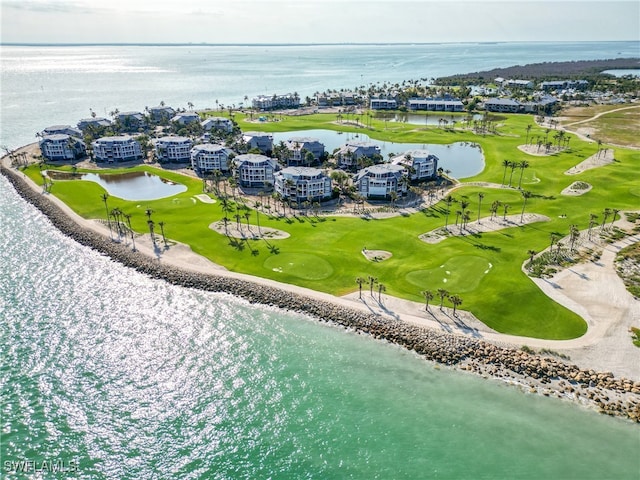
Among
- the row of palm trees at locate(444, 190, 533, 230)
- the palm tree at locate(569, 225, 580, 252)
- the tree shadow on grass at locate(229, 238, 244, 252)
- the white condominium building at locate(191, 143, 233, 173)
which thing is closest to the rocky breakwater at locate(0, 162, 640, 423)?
the tree shadow on grass at locate(229, 238, 244, 252)

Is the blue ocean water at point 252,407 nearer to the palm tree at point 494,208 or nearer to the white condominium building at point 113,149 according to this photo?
the palm tree at point 494,208

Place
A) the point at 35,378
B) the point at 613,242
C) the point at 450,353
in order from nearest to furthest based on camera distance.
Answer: the point at 35,378
the point at 450,353
the point at 613,242

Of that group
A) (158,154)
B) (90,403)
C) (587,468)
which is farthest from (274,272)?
(158,154)

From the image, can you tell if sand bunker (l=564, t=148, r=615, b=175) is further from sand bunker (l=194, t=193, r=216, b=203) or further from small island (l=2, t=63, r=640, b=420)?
sand bunker (l=194, t=193, r=216, b=203)

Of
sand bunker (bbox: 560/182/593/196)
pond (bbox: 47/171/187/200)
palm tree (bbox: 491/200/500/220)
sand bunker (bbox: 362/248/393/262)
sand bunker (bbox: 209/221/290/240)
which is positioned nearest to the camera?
sand bunker (bbox: 362/248/393/262)

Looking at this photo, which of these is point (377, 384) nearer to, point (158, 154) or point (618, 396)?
point (618, 396)

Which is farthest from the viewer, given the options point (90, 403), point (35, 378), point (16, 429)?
point (35, 378)

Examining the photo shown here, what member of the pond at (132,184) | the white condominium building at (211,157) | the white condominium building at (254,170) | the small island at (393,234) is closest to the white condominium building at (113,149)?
the small island at (393,234)
